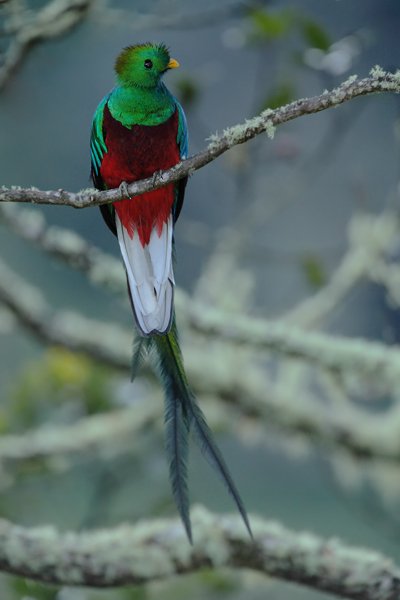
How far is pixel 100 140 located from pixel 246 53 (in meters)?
2.19

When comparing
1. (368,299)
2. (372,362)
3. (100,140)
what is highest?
(368,299)

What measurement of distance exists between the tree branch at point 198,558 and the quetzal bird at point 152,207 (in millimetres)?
268

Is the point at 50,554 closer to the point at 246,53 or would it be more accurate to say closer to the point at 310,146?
the point at 310,146

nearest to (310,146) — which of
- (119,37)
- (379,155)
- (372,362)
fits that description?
(379,155)

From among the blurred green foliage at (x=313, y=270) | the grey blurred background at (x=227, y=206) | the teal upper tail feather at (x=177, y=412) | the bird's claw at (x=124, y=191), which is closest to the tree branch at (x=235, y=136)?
the bird's claw at (x=124, y=191)

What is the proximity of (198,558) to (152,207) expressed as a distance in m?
0.48

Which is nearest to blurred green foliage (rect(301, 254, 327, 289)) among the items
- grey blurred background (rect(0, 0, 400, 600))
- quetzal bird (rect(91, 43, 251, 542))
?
grey blurred background (rect(0, 0, 400, 600))

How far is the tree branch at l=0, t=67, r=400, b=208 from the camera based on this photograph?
2.68 feet

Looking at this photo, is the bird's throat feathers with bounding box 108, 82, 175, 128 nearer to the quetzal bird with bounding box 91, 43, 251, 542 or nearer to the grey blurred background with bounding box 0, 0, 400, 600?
the quetzal bird with bounding box 91, 43, 251, 542

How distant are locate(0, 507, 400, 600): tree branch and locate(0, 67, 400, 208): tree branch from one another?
0.52 m

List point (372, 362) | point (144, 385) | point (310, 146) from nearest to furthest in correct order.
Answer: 1. point (372, 362)
2. point (144, 385)
3. point (310, 146)

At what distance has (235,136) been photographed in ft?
2.81

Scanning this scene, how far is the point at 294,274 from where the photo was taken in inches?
144

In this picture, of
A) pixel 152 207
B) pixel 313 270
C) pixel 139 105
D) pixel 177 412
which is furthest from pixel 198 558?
pixel 313 270
